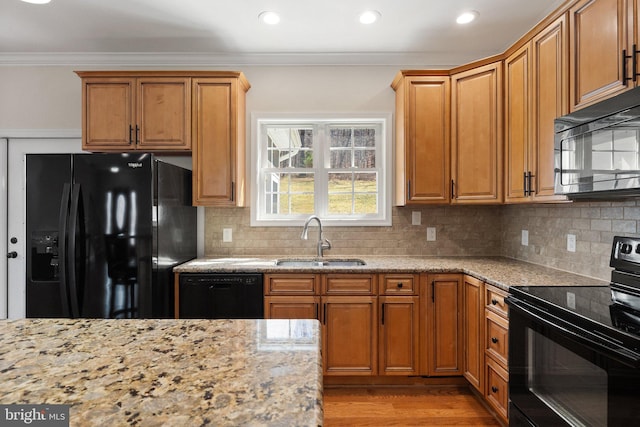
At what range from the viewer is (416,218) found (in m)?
3.20

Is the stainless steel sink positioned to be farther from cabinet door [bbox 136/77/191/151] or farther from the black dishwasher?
cabinet door [bbox 136/77/191/151]

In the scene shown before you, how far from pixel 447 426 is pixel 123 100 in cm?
331

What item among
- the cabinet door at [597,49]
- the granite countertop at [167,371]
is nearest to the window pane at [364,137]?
the cabinet door at [597,49]

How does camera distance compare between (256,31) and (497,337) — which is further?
(256,31)

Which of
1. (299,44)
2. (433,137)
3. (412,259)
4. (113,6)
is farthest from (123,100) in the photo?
(412,259)

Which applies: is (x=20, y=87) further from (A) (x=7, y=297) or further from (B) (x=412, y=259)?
(B) (x=412, y=259)

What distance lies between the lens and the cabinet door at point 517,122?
230 cm

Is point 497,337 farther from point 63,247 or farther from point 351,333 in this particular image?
point 63,247

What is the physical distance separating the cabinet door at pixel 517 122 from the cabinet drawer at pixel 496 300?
0.66m

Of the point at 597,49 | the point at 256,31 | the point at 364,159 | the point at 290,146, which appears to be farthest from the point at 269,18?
the point at 597,49

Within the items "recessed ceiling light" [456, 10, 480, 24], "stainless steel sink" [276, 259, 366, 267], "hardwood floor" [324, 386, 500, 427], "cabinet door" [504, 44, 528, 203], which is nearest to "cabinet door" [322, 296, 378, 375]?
"hardwood floor" [324, 386, 500, 427]

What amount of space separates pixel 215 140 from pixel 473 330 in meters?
2.38

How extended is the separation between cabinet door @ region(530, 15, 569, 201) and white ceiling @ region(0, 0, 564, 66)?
0.54 metres

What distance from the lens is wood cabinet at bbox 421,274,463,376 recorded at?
8.38ft
